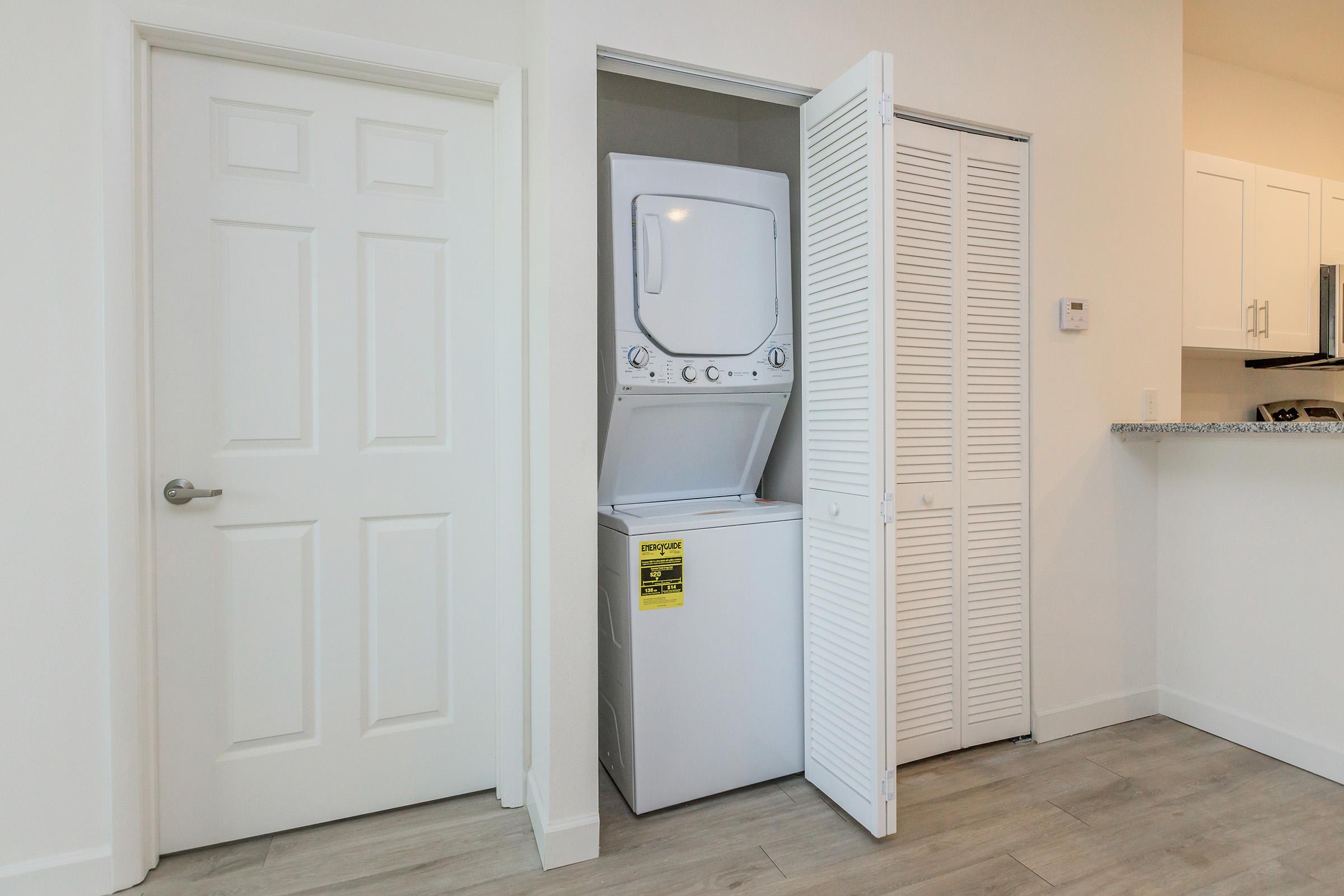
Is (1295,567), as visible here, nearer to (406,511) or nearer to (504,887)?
(504,887)

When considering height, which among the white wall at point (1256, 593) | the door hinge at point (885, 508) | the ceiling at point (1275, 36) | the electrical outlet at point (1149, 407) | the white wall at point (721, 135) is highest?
the ceiling at point (1275, 36)

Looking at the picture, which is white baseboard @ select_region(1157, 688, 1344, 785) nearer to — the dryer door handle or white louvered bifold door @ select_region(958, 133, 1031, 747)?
white louvered bifold door @ select_region(958, 133, 1031, 747)

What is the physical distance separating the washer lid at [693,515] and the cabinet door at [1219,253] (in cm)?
185

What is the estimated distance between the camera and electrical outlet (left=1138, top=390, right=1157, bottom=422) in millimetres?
2574

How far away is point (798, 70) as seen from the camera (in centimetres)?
198

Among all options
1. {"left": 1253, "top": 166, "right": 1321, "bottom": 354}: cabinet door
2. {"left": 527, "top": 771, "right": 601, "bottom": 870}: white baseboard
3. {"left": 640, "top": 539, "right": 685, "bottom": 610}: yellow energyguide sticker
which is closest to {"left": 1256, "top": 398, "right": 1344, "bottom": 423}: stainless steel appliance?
{"left": 1253, "top": 166, "right": 1321, "bottom": 354}: cabinet door

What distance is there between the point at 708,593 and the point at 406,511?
0.90 meters

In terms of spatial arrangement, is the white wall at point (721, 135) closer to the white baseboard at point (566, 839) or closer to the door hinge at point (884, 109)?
the door hinge at point (884, 109)

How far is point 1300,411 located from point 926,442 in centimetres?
254

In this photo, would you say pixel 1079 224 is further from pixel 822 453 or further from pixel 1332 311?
pixel 1332 311

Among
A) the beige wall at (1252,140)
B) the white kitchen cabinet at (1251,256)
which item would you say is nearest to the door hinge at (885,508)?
the white kitchen cabinet at (1251,256)

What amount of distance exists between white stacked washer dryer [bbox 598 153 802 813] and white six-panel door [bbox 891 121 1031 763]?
1.23 ft

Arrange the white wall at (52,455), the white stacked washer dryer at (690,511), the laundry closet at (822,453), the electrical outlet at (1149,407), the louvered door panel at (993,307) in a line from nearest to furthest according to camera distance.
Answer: the white wall at (52,455) < the laundry closet at (822,453) < the white stacked washer dryer at (690,511) < the louvered door panel at (993,307) < the electrical outlet at (1149,407)

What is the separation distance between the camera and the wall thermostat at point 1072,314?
2.39 meters
